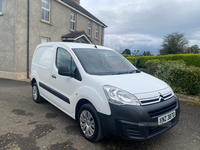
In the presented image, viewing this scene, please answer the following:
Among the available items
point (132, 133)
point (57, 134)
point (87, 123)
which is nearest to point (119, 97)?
point (132, 133)

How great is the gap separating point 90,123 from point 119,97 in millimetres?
802

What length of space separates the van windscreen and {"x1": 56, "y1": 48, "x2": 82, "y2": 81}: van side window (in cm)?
19

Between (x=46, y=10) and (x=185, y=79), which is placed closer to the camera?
(x=185, y=79)

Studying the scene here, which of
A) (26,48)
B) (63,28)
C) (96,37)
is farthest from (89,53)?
(96,37)

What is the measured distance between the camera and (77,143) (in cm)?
283

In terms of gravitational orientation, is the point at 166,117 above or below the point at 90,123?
above

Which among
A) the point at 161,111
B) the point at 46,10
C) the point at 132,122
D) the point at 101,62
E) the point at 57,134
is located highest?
the point at 46,10

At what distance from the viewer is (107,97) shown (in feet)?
8.02

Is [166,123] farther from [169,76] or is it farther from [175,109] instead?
[169,76]

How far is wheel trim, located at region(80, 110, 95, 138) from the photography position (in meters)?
A: 2.76

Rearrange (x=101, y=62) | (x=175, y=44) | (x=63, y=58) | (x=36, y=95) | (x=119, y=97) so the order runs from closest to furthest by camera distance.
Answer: (x=119, y=97), (x=101, y=62), (x=63, y=58), (x=36, y=95), (x=175, y=44)

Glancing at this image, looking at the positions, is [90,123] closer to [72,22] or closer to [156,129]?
[156,129]

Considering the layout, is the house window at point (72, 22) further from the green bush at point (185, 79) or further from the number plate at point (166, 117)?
the number plate at point (166, 117)

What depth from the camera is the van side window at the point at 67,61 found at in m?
3.12
